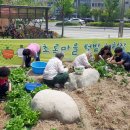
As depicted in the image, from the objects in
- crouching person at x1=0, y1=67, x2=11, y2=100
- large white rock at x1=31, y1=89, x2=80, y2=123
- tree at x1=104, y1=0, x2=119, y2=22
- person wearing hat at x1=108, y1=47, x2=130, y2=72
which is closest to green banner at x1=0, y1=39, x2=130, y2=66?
person wearing hat at x1=108, y1=47, x2=130, y2=72

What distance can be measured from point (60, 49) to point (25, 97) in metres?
4.61

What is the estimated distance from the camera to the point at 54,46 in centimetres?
1234

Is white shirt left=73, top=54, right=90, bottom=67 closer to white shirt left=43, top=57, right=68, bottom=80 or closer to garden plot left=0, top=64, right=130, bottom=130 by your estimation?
garden plot left=0, top=64, right=130, bottom=130

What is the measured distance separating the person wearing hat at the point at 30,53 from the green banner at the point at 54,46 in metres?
0.59

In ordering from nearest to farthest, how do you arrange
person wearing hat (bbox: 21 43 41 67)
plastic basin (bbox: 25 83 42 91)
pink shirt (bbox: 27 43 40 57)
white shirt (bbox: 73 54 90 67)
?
plastic basin (bbox: 25 83 42 91) → white shirt (bbox: 73 54 90 67) → person wearing hat (bbox: 21 43 41 67) → pink shirt (bbox: 27 43 40 57)

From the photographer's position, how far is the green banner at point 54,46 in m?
12.0

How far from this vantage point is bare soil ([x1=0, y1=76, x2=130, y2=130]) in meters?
7.22

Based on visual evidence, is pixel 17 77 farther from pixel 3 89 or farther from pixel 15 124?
pixel 15 124

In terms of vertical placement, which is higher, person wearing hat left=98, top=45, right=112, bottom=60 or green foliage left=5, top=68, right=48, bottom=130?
person wearing hat left=98, top=45, right=112, bottom=60

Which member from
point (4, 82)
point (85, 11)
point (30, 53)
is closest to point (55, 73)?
point (4, 82)

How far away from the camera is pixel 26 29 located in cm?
2211

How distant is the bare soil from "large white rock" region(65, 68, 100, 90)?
0.18 m

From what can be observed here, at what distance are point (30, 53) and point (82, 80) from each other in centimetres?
256

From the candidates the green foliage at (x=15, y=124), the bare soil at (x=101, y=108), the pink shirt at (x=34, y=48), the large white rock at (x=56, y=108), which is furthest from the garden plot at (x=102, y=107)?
the pink shirt at (x=34, y=48)
